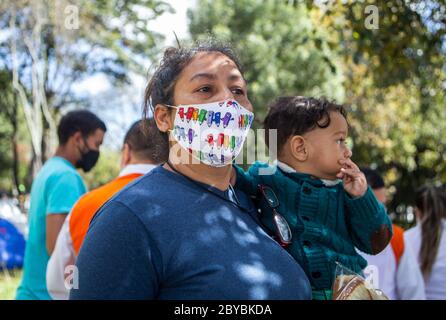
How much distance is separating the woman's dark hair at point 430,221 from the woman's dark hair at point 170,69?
305 cm

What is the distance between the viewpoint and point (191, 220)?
1.67 meters

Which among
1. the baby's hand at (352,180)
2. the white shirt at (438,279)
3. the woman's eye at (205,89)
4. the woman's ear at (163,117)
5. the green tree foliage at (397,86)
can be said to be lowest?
the white shirt at (438,279)

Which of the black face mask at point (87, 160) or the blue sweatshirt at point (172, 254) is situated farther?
the black face mask at point (87, 160)

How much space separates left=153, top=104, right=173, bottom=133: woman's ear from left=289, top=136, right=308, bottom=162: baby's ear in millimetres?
594

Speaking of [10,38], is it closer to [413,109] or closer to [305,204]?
[413,109]

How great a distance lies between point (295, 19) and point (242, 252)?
2004 centimetres

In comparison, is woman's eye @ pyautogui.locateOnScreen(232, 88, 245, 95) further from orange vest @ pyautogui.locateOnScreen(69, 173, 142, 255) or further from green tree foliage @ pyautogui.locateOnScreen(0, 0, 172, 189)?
green tree foliage @ pyautogui.locateOnScreen(0, 0, 172, 189)

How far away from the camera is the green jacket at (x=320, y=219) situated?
6.84 feet

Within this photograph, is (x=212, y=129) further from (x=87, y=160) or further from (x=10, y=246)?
(x=10, y=246)

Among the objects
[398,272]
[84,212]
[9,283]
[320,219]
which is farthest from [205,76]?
[9,283]

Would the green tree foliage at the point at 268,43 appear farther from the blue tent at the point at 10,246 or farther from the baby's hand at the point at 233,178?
the baby's hand at the point at 233,178

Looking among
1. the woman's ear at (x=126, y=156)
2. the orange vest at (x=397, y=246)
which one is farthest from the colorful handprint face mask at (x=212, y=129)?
the orange vest at (x=397, y=246)

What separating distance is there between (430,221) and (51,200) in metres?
3.05

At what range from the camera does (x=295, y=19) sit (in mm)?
20781
